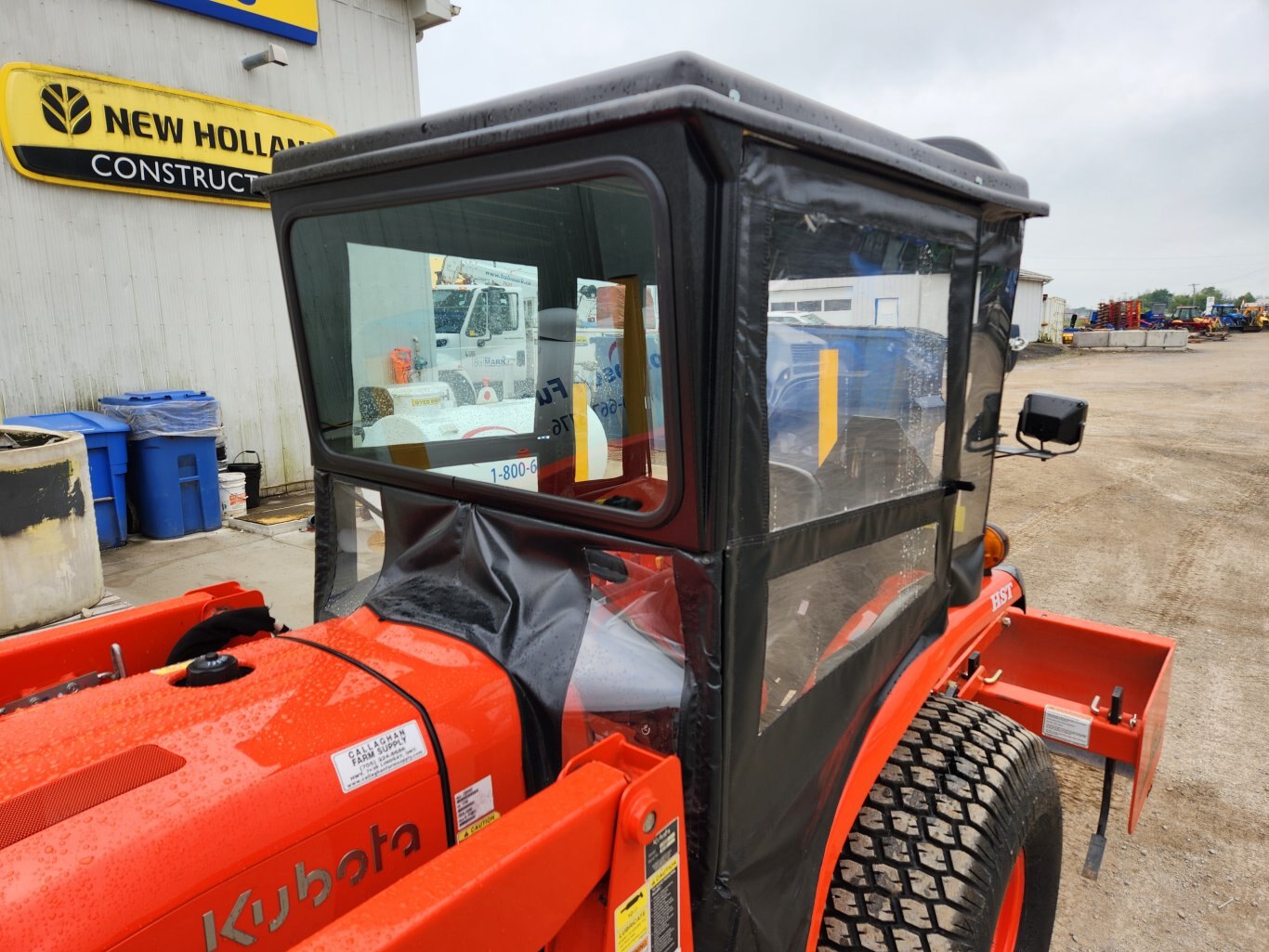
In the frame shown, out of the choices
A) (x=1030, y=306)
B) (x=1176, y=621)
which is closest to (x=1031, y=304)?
(x=1030, y=306)

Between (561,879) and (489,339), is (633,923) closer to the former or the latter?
(561,879)

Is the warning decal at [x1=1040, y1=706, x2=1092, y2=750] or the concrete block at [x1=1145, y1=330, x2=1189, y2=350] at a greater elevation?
the concrete block at [x1=1145, y1=330, x2=1189, y2=350]

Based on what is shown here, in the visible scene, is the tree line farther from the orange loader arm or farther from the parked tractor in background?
the orange loader arm

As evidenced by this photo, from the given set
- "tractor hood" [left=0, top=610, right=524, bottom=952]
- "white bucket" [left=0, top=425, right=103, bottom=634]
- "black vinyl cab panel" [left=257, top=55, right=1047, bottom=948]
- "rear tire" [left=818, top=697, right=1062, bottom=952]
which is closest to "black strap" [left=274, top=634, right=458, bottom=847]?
"tractor hood" [left=0, top=610, right=524, bottom=952]

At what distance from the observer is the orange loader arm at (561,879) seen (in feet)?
3.02

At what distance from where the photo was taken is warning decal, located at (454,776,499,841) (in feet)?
4.33

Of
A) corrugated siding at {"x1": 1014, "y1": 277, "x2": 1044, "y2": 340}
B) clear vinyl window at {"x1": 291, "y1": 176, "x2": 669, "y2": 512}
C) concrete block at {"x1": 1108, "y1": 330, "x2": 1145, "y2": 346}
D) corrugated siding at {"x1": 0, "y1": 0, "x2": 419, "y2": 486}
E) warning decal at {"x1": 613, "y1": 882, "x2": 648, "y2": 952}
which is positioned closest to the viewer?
warning decal at {"x1": 613, "y1": 882, "x2": 648, "y2": 952}

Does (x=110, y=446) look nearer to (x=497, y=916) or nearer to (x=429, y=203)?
(x=429, y=203)

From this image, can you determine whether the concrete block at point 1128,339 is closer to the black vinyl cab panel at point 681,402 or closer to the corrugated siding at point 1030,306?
the corrugated siding at point 1030,306

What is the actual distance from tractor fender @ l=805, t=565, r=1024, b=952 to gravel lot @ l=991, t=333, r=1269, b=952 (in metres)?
1.06

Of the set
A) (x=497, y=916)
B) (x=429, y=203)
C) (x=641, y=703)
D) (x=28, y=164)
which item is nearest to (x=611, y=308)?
(x=429, y=203)

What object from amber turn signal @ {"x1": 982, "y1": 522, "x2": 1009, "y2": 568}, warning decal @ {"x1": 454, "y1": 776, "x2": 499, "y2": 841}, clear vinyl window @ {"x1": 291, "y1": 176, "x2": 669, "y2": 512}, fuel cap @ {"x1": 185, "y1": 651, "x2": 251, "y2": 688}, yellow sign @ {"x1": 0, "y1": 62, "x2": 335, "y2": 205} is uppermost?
yellow sign @ {"x1": 0, "y1": 62, "x2": 335, "y2": 205}

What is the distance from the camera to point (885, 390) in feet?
5.38

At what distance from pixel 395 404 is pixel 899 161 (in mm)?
1115
